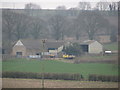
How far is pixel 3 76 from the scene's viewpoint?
371cm

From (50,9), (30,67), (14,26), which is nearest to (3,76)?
(30,67)

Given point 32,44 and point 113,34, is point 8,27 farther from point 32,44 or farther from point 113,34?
point 113,34

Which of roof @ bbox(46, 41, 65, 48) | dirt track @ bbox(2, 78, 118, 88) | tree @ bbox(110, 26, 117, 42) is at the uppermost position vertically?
tree @ bbox(110, 26, 117, 42)

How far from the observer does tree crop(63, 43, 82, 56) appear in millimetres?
3787

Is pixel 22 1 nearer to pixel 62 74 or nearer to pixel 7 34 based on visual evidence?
pixel 7 34

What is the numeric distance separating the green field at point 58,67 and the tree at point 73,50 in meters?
0.18

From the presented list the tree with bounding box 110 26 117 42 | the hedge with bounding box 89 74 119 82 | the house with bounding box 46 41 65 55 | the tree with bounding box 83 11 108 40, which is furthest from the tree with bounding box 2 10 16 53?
the tree with bounding box 110 26 117 42

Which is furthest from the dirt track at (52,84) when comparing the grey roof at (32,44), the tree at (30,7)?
the tree at (30,7)

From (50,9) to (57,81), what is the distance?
113cm

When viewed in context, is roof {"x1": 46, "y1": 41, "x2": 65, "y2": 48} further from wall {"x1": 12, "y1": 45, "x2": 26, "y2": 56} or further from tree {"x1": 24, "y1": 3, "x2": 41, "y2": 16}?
tree {"x1": 24, "y1": 3, "x2": 41, "y2": 16}

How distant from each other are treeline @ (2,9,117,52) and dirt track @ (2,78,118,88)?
570 mm

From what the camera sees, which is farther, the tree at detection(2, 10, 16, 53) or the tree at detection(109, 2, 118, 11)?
the tree at detection(2, 10, 16, 53)

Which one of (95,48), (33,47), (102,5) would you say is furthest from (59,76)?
(102,5)

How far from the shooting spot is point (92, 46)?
12.1 ft
